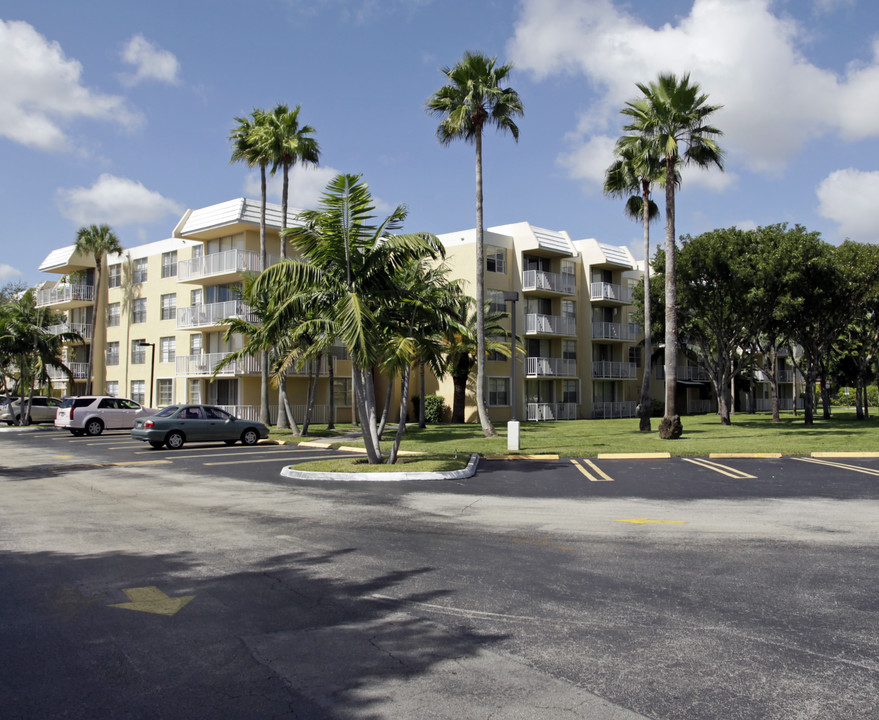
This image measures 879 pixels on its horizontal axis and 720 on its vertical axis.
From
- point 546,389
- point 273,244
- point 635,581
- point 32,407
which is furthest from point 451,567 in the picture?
point 32,407

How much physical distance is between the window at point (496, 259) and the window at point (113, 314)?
2480 cm

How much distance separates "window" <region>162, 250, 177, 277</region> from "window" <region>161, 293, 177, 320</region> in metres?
1.34

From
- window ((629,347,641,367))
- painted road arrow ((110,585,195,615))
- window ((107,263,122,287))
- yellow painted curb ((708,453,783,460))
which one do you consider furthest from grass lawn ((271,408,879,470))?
window ((107,263,122,287))

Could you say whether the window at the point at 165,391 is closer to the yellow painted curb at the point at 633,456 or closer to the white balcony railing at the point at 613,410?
the white balcony railing at the point at 613,410

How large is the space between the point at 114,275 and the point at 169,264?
6.94 m

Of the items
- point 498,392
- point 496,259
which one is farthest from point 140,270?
point 498,392

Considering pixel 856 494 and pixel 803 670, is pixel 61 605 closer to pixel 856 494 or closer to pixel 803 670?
pixel 803 670

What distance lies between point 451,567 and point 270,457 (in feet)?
48.5

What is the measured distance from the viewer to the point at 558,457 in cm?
2038

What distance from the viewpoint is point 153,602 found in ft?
21.4

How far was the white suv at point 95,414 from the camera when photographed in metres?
32.4

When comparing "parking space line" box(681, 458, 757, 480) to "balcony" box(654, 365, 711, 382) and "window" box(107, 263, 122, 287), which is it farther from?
"window" box(107, 263, 122, 287)

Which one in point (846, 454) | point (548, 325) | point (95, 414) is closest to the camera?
point (846, 454)

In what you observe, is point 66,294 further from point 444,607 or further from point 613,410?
point 444,607
